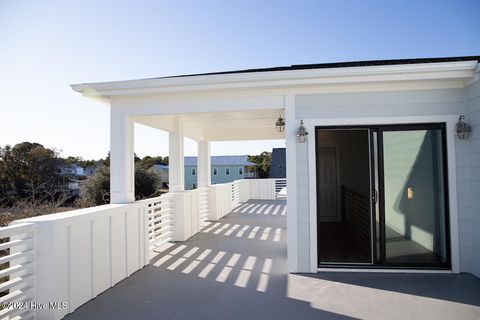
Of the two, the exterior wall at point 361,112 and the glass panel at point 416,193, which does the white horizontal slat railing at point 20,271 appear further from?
the glass panel at point 416,193

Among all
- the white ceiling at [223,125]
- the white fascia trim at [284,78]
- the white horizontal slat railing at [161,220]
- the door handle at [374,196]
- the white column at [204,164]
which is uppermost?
the white fascia trim at [284,78]

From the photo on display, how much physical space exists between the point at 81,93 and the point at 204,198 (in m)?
4.86

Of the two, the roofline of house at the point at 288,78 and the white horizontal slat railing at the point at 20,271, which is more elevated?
the roofline of house at the point at 288,78

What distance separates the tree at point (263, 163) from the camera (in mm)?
37812

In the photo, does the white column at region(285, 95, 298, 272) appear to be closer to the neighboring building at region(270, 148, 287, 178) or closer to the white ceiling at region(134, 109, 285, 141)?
the white ceiling at region(134, 109, 285, 141)

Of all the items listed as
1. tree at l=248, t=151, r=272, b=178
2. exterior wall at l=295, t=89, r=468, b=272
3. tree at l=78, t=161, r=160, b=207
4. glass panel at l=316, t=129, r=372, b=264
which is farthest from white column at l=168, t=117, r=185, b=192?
tree at l=248, t=151, r=272, b=178

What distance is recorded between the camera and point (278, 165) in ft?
82.3

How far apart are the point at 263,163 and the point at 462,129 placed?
115ft

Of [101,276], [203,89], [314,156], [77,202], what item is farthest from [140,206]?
[77,202]

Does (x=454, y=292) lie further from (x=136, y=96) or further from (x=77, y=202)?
(x=77, y=202)

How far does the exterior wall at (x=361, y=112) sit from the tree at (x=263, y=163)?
31.1m

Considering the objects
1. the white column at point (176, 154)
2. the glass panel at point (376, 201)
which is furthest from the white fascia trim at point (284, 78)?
the white column at point (176, 154)

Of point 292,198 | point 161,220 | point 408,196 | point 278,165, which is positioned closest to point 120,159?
point 161,220

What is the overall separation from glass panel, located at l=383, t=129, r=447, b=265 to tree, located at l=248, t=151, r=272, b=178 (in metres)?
31.2
